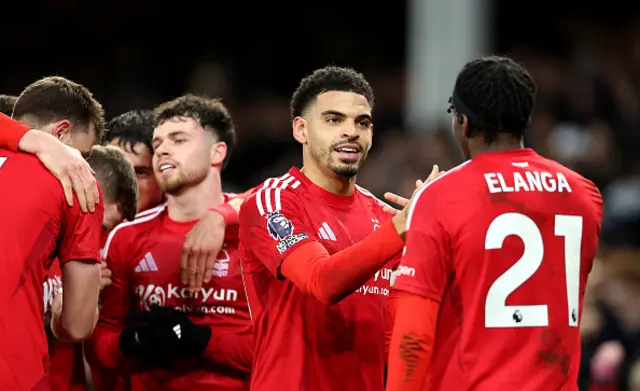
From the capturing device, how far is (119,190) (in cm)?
589

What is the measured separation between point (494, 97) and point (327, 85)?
126 cm

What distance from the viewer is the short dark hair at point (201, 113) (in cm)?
622

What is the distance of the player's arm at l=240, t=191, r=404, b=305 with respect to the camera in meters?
4.36

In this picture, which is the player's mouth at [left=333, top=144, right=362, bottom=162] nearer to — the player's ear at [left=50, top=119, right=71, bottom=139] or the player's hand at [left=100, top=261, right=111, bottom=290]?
the player's ear at [left=50, top=119, right=71, bottom=139]

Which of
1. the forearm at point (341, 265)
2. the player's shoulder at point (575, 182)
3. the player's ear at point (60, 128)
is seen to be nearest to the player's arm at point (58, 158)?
the player's ear at point (60, 128)

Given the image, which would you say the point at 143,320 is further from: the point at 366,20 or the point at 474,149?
the point at 366,20

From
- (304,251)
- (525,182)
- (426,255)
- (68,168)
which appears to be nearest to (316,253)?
(304,251)

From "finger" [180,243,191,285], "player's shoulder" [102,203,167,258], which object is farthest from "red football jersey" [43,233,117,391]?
"finger" [180,243,191,285]

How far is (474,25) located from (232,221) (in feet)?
25.5

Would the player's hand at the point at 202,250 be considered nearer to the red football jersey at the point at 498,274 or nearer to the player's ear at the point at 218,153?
the player's ear at the point at 218,153

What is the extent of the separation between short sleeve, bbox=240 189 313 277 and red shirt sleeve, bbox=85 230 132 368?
1.27 metres

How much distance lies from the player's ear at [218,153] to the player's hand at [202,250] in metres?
0.47

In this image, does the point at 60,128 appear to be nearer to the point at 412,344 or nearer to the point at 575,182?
the point at 412,344

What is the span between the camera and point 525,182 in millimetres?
4094
